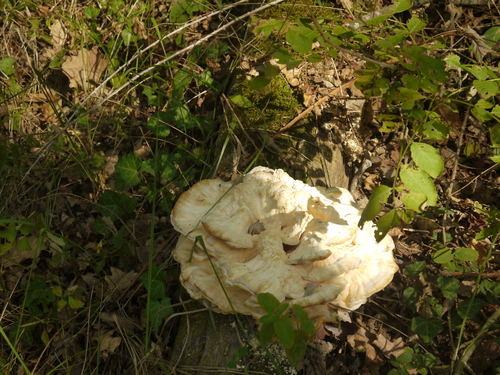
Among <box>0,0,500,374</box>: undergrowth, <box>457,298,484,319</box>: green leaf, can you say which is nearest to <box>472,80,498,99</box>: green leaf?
<box>0,0,500,374</box>: undergrowth

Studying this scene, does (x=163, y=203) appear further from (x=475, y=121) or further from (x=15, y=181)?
(x=475, y=121)

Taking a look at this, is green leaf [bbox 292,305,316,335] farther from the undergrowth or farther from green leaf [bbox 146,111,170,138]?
green leaf [bbox 146,111,170,138]

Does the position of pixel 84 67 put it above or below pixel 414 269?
above

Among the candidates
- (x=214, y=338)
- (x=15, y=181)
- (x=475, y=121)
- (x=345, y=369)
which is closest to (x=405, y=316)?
(x=345, y=369)

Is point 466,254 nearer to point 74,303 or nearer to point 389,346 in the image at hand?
point 389,346

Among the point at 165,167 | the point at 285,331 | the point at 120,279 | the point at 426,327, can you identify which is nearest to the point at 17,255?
the point at 120,279
